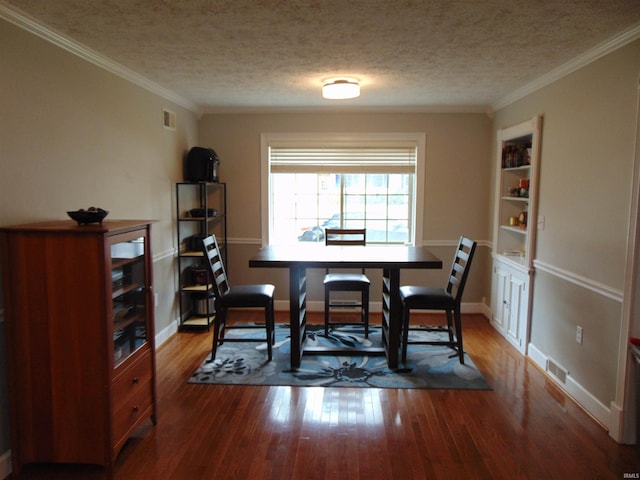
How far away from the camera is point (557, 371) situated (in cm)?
326

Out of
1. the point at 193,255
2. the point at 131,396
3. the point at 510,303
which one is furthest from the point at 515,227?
the point at 131,396

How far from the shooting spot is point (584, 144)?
2.94 metres

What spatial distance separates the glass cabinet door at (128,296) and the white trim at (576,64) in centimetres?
299

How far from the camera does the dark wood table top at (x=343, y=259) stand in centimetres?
329

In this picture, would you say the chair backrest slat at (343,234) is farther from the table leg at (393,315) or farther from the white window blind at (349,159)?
the table leg at (393,315)

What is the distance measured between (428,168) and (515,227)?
3.98ft

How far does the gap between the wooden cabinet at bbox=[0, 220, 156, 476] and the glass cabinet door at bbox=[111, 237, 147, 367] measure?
0.20 feet

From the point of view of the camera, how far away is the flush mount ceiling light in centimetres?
354

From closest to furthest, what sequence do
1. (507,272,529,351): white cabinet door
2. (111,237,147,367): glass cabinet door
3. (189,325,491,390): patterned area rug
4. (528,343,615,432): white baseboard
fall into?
(111,237,147,367): glass cabinet door
(528,343,615,432): white baseboard
(189,325,491,390): patterned area rug
(507,272,529,351): white cabinet door

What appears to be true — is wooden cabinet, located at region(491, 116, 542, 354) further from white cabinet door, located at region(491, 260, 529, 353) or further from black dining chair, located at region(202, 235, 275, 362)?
black dining chair, located at region(202, 235, 275, 362)

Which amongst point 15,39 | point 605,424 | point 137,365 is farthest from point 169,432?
point 605,424

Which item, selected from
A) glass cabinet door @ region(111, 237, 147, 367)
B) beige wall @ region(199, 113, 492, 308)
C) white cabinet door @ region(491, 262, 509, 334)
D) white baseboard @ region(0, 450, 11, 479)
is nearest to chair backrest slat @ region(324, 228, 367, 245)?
beige wall @ region(199, 113, 492, 308)

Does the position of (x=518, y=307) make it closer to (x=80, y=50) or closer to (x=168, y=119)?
(x=168, y=119)

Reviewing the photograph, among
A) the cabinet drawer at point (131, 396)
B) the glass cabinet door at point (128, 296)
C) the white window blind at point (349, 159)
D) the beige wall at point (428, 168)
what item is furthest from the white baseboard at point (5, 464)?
the white window blind at point (349, 159)
